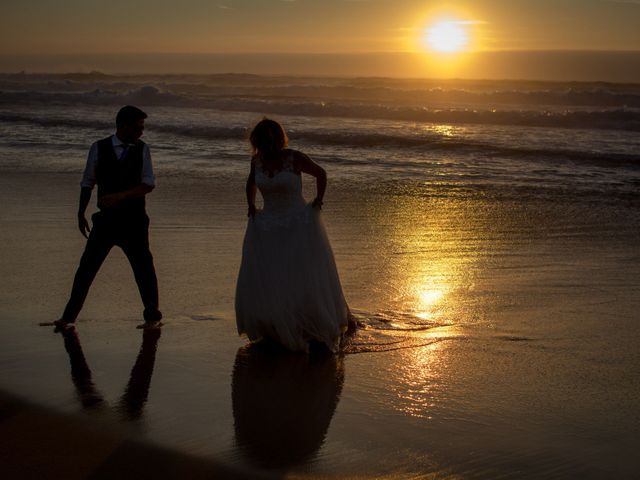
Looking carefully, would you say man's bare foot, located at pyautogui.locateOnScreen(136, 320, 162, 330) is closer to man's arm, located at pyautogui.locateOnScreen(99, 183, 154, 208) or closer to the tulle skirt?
the tulle skirt

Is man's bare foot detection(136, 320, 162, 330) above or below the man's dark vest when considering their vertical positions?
below

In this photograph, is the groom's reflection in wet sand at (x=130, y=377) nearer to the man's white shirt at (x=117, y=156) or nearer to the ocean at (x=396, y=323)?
the ocean at (x=396, y=323)

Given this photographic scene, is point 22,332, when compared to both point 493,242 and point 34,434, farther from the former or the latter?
point 493,242

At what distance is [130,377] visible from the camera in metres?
5.12

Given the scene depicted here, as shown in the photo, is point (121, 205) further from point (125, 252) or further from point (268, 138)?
point (268, 138)

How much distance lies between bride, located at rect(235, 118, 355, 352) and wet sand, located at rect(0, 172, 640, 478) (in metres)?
0.20

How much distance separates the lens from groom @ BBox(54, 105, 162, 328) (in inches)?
237

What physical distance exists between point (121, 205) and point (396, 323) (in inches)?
85.8

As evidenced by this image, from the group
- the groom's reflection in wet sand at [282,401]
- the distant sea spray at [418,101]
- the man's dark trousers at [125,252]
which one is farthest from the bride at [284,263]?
the distant sea spray at [418,101]

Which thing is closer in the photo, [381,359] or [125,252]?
[381,359]

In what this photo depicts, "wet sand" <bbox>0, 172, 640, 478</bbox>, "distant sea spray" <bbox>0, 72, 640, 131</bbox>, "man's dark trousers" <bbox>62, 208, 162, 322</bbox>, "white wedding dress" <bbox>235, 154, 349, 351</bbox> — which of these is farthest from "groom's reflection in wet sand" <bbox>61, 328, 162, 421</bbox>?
"distant sea spray" <bbox>0, 72, 640, 131</bbox>

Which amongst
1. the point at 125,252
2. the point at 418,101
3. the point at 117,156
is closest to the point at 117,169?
the point at 117,156

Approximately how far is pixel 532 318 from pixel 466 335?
0.73 m

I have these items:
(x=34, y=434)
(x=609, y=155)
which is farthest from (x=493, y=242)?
(x=609, y=155)
